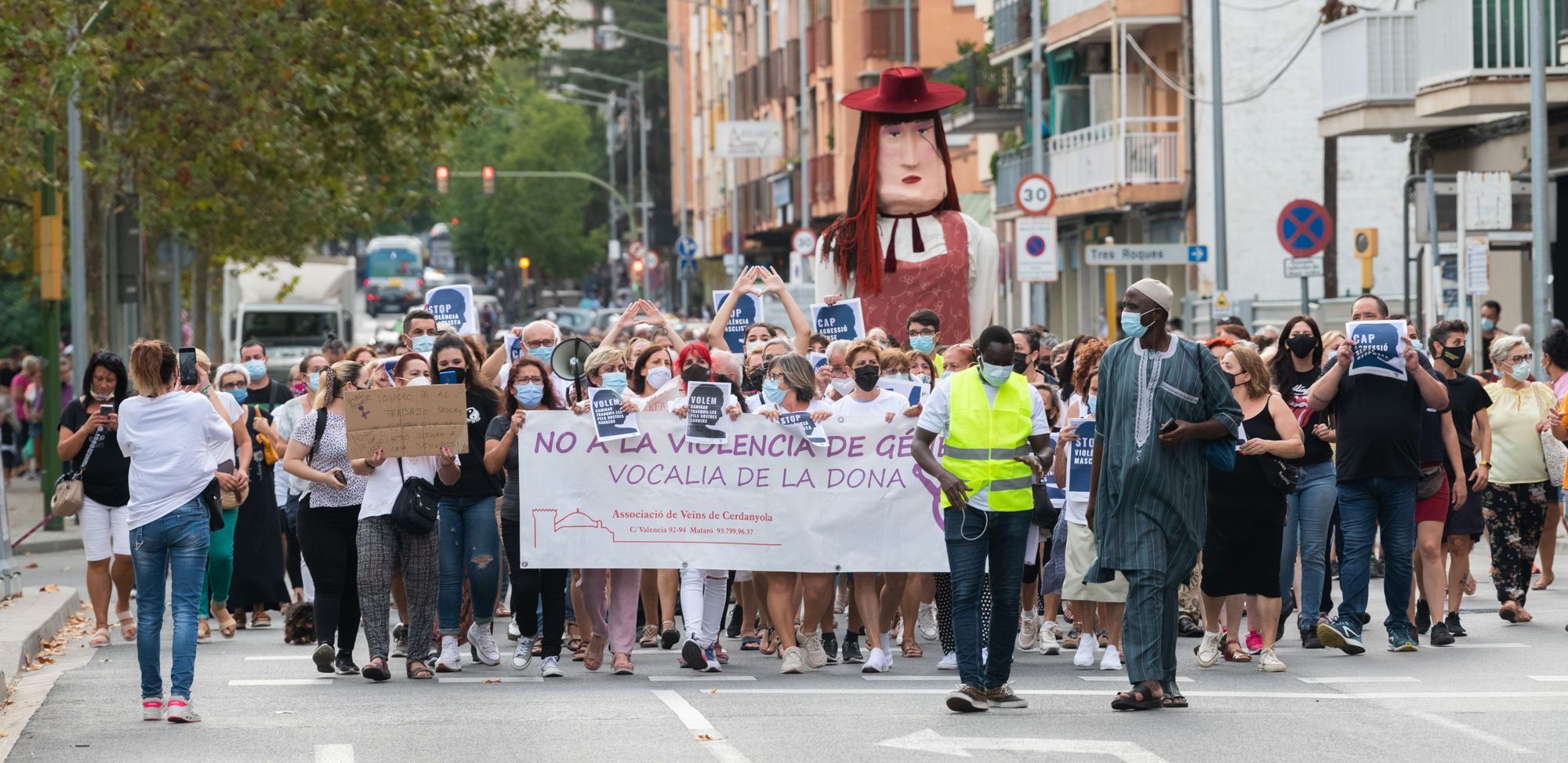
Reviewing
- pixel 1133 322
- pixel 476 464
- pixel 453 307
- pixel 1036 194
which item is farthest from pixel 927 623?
pixel 1036 194

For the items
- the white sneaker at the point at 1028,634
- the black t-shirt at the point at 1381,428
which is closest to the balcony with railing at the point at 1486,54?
the black t-shirt at the point at 1381,428

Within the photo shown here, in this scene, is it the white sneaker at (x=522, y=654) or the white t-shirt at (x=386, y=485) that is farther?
the white sneaker at (x=522, y=654)

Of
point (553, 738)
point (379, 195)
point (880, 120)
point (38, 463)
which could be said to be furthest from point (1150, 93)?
point (553, 738)

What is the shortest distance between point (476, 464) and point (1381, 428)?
4.74 m

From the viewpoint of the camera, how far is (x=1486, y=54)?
90.6ft

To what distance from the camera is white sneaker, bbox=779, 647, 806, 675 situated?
41.9 feet

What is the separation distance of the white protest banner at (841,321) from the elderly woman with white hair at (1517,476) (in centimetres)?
411

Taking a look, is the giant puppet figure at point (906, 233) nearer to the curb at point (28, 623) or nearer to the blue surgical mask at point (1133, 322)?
the curb at point (28, 623)

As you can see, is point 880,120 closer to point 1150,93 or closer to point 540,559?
point 540,559

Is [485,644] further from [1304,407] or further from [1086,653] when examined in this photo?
[1304,407]

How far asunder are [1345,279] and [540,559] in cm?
2712

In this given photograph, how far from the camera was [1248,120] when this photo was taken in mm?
39188

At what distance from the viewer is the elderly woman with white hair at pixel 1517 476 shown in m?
15.1

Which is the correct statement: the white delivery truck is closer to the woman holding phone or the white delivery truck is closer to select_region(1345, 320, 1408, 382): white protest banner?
the woman holding phone
